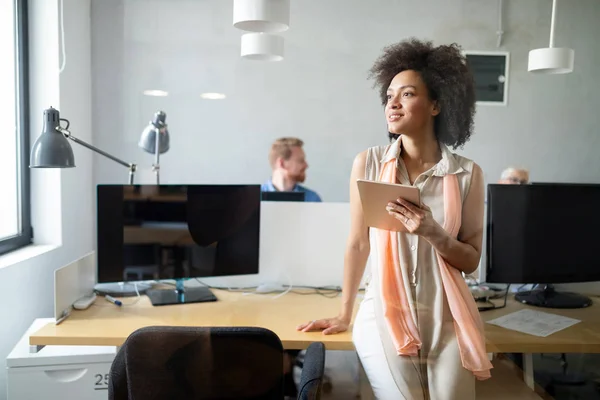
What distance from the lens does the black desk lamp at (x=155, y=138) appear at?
2105mm

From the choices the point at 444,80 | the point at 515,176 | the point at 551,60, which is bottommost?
the point at 515,176

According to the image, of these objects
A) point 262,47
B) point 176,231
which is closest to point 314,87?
point 262,47

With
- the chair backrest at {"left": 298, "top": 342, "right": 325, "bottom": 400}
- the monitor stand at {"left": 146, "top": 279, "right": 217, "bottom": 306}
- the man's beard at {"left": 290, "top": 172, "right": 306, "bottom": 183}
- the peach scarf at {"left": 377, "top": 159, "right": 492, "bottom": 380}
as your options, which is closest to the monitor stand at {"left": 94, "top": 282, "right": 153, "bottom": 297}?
the monitor stand at {"left": 146, "top": 279, "right": 217, "bottom": 306}

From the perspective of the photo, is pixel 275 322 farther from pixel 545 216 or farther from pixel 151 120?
pixel 151 120

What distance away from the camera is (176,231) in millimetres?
1865

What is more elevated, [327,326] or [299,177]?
[299,177]

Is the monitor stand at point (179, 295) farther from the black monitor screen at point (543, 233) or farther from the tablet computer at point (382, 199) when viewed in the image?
the black monitor screen at point (543, 233)

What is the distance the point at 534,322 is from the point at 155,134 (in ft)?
5.25

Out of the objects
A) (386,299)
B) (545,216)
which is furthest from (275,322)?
(545,216)

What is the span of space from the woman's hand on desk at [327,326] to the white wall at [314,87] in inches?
18.6

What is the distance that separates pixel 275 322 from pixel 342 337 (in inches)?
9.8

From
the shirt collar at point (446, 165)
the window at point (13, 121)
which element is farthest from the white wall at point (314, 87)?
the window at point (13, 121)

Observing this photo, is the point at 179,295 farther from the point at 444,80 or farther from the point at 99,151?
the point at 444,80

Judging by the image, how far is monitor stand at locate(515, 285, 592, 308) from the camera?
162cm
